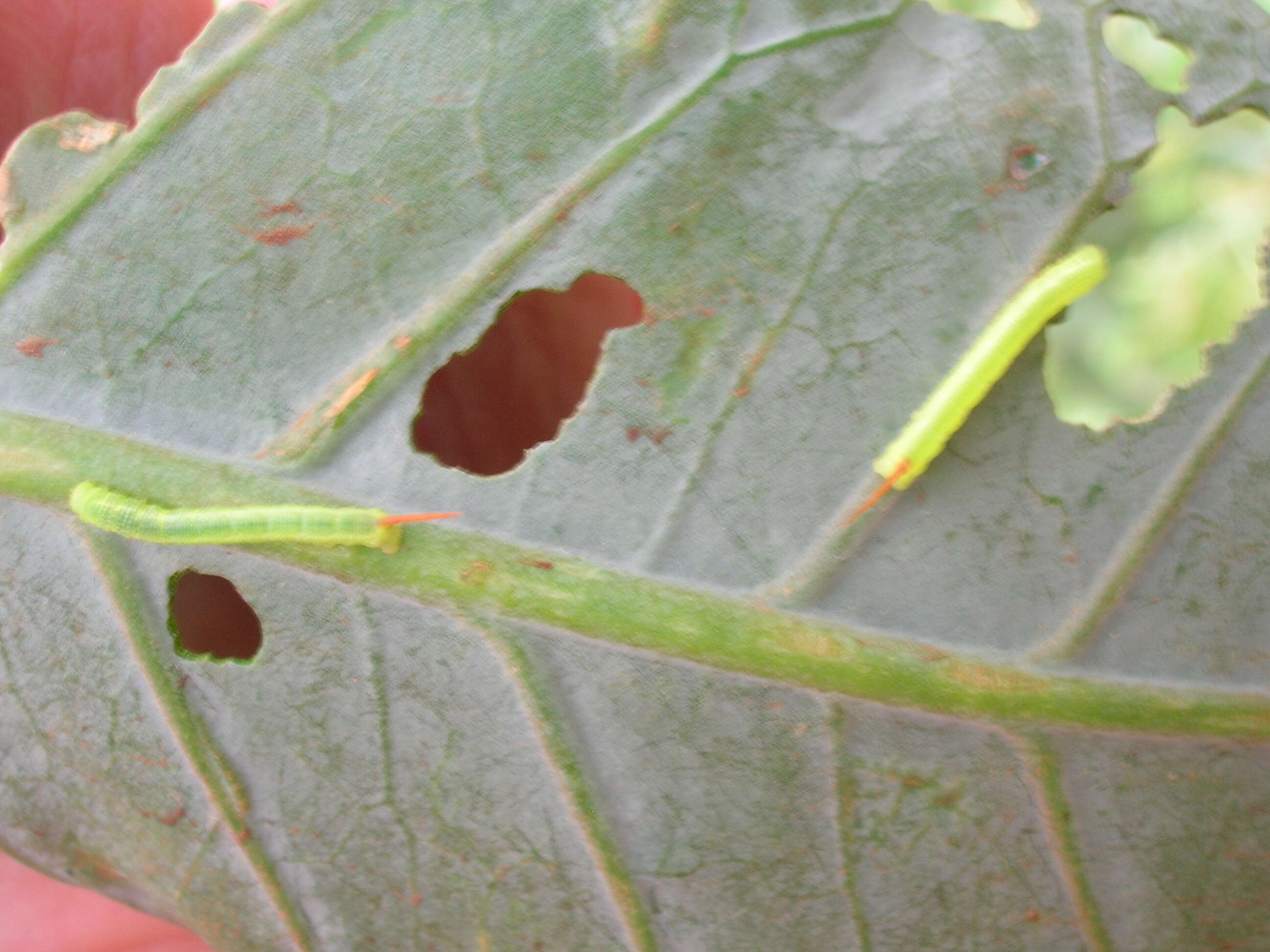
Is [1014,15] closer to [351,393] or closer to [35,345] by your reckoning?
[351,393]

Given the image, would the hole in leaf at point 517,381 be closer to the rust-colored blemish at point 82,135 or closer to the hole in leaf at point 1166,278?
the rust-colored blemish at point 82,135

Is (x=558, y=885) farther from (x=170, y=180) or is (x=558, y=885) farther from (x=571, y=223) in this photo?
(x=170, y=180)

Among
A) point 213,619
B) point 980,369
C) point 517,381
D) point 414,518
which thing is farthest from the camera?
point 517,381

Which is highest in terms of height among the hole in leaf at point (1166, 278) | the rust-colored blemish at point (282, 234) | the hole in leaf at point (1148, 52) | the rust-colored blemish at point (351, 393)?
the rust-colored blemish at point (282, 234)

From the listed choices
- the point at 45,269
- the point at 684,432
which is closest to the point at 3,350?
the point at 45,269

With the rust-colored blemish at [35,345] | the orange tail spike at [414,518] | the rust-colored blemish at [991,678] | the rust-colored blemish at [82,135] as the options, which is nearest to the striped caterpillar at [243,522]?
the orange tail spike at [414,518]

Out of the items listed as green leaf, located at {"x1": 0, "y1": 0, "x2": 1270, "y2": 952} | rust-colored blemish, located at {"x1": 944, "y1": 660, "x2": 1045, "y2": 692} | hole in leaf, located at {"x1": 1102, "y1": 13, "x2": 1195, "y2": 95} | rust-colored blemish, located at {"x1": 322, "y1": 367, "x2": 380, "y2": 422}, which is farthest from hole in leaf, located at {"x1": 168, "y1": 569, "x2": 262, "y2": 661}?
hole in leaf, located at {"x1": 1102, "y1": 13, "x2": 1195, "y2": 95}

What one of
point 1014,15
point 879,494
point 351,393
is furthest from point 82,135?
point 1014,15
